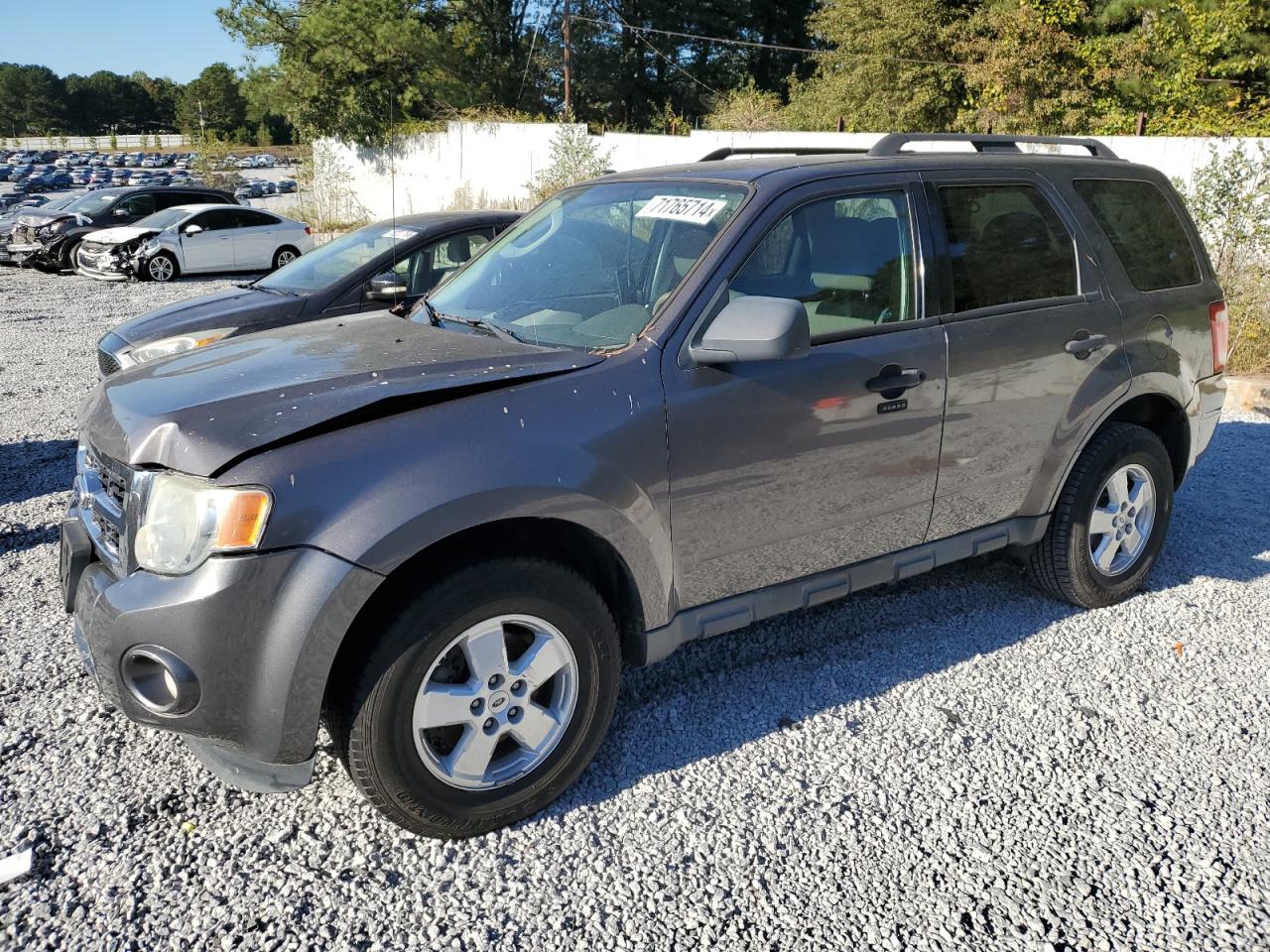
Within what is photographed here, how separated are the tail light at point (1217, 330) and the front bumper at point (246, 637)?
4088 mm

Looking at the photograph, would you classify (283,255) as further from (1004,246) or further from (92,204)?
(1004,246)

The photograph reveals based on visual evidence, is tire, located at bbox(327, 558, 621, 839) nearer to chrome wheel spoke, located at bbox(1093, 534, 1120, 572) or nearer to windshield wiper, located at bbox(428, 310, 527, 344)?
windshield wiper, located at bbox(428, 310, 527, 344)

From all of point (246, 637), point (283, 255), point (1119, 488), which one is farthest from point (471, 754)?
point (283, 255)

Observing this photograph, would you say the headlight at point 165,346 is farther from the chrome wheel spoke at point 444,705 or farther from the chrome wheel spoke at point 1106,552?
the chrome wheel spoke at point 1106,552

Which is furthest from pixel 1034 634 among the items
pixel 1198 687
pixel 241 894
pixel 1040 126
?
pixel 1040 126

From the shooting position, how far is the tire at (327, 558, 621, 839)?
264 centimetres

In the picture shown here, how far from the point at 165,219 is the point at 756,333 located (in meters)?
18.4

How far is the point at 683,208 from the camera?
350 cm

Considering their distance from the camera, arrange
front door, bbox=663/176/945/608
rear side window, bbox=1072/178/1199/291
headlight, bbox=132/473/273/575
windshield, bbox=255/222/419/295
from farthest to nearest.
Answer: windshield, bbox=255/222/419/295
rear side window, bbox=1072/178/1199/291
front door, bbox=663/176/945/608
headlight, bbox=132/473/273/575

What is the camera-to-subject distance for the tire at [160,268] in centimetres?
1741

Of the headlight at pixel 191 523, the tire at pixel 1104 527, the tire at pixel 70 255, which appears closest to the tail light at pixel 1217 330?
the tire at pixel 1104 527

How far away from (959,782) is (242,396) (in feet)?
8.33

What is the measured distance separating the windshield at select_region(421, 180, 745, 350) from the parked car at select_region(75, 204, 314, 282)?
49.5 ft

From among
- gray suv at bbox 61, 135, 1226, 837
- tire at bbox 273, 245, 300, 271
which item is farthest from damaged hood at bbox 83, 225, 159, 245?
gray suv at bbox 61, 135, 1226, 837
